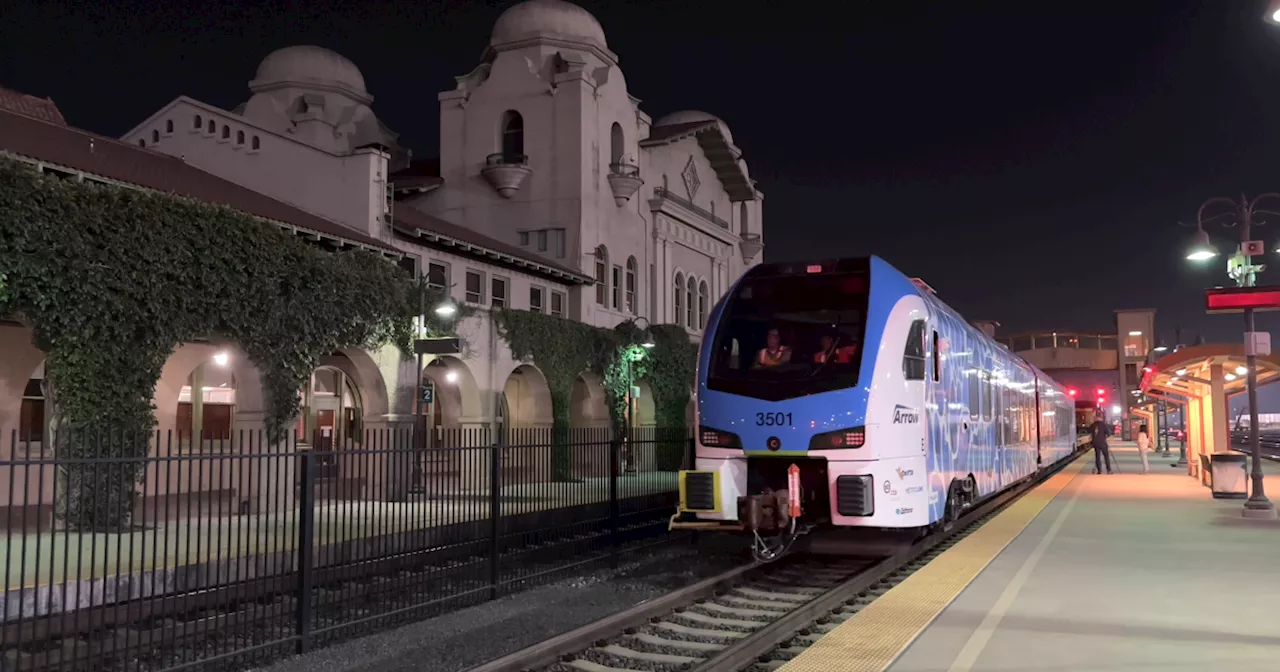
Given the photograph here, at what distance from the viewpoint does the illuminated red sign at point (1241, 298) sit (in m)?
15.7

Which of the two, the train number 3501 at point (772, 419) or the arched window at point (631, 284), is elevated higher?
the arched window at point (631, 284)

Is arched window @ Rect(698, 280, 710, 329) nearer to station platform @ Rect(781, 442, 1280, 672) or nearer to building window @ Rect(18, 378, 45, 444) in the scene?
building window @ Rect(18, 378, 45, 444)

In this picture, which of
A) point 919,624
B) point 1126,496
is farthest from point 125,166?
point 1126,496

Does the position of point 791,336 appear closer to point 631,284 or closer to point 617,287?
point 617,287

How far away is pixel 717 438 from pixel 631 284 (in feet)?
83.1

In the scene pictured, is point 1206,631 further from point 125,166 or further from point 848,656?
point 125,166

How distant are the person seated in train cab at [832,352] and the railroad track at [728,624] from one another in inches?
92.5

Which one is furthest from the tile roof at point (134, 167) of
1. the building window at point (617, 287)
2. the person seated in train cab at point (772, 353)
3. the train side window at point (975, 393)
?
the building window at point (617, 287)

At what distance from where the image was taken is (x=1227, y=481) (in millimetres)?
18875

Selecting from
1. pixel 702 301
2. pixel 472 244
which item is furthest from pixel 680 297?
pixel 472 244

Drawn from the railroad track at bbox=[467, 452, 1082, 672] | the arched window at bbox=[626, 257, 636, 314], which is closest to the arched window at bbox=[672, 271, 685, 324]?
the arched window at bbox=[626, 257, 636, 314]

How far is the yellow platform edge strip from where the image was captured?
6.79 meters

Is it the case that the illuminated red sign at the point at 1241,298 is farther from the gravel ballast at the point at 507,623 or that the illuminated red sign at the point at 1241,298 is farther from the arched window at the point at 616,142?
the arched window at the point at 616,142

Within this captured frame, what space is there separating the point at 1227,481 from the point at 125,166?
71.4 feet
